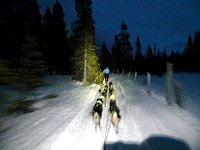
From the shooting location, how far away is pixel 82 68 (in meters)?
29.6

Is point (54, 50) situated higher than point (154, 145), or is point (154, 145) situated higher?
point (54, 50)

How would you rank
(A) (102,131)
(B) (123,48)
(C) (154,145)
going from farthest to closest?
(B) (123,48)
(A) (102,131)
(C) (154,145)

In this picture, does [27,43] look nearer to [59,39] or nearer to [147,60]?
[59,39]

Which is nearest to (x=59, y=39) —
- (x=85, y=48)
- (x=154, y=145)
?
(x=85, y=48)

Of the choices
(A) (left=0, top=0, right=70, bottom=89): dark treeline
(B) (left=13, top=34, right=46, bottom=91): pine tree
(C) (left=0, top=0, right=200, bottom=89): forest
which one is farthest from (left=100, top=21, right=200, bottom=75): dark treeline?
(B) (left=13, top=34, right=46, bottom=91): pine tree

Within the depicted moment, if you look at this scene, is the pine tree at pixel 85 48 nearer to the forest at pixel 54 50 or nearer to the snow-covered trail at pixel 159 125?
the forest at pixel 54 50

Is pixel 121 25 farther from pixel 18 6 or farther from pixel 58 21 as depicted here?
pixel 18 6

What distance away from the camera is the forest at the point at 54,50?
45.4 feet

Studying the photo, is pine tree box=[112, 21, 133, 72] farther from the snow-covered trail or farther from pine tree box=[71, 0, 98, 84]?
the snow-covered trail

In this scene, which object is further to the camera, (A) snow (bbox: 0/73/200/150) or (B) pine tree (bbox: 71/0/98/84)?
(B) pine tree (bbox: 71/0/98/84)

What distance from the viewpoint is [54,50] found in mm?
43719

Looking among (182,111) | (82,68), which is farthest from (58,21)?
(182,111)

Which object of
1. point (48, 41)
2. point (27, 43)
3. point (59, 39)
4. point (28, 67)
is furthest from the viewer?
point (59, 39)

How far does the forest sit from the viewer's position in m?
13.8
